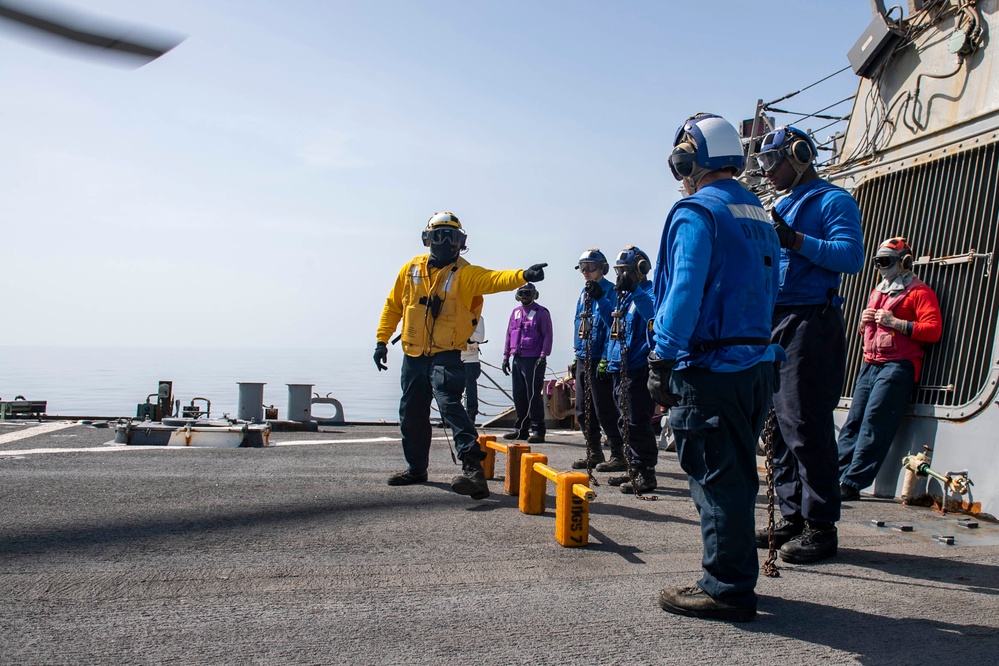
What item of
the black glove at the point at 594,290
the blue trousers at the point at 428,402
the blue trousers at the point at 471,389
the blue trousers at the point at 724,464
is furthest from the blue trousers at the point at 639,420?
the blue trousers at the point at 471,389

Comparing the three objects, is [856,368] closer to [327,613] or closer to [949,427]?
[949,427]

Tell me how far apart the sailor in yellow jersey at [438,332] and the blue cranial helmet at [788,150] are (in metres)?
2.23

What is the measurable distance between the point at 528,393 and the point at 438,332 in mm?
5010

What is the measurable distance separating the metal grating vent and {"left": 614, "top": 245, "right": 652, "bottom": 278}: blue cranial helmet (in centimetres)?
218

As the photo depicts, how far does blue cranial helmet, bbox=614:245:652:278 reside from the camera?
6.95 meters

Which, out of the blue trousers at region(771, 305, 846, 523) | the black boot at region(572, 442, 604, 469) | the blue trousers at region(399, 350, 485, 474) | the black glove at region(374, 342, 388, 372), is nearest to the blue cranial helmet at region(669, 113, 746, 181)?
the blue trousers at region(771, 305, 846, 523)

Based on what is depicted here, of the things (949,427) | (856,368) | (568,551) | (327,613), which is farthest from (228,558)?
(856,368)

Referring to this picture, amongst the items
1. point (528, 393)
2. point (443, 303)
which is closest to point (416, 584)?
point (443, 303)

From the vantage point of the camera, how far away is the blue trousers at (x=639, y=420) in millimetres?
6523

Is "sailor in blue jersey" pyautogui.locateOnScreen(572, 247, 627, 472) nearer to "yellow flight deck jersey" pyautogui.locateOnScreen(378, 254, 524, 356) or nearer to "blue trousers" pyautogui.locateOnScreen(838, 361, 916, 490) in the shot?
"yellow flight deck jersey" pyautogui.locateOnScreen(378, 254, 524, 356)

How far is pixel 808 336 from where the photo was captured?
427 centimetres

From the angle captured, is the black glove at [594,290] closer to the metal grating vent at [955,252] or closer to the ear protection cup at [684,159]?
the metal grating vent at [955,252]

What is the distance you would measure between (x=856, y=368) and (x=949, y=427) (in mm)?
1379

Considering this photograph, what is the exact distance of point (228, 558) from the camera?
381 cm
